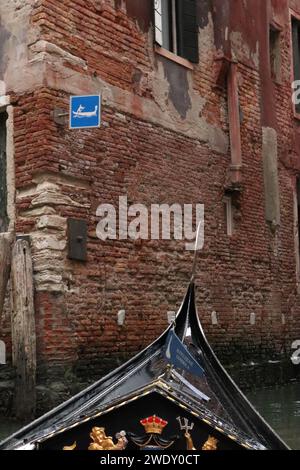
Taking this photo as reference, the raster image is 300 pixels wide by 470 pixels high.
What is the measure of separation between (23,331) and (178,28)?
413 centimetres

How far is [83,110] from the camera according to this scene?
22.2 ft

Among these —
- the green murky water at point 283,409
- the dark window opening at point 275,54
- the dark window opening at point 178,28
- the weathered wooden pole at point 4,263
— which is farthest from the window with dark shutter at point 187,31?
the green murky water at point 283,409

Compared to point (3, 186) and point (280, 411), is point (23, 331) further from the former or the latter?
point (280, 411)

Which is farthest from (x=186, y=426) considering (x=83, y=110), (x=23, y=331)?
(x=83, y=110)

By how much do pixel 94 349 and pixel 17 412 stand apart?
3.05ft

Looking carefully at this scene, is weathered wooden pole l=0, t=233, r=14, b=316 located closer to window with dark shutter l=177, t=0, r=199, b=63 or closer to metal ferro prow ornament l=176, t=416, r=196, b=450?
window with dark shutter l=177, t=0, r=199, b=63

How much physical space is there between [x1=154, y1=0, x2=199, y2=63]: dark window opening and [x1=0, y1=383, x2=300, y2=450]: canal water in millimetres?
3926

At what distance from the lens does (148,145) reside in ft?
25.4

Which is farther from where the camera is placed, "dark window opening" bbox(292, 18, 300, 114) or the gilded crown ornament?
"dark window opening" bbox(292, 18, 300, 114)

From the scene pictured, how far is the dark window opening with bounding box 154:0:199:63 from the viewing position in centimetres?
845

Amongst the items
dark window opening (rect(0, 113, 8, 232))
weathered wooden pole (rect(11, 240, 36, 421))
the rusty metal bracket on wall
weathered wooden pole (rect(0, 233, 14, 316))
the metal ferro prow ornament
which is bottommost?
the metal ferro prow ornament

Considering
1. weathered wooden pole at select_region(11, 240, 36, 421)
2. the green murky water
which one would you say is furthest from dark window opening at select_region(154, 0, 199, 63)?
the green murky water
